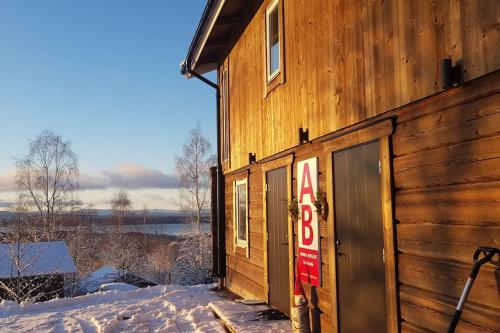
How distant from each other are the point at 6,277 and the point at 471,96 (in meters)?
25.5

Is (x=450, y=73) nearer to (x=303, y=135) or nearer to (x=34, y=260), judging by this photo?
(x=303, y=135)

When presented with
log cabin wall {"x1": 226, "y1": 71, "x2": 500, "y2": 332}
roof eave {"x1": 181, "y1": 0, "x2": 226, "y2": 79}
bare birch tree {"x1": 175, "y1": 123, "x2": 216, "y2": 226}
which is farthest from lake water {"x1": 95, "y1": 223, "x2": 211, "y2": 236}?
log cabin wall {"x1": 226, "y1": 71, "x2": 500, "y2": 332}

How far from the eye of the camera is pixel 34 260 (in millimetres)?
23891

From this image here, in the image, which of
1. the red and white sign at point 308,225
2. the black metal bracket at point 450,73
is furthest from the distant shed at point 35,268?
the black metal bracket at point 450,73

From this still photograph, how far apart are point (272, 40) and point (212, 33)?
288 centimetres

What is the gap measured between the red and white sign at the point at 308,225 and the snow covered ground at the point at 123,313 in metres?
1.64

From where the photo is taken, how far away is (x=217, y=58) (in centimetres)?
1166

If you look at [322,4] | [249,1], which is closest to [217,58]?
[249,1]

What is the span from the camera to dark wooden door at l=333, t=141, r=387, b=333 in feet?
14.1

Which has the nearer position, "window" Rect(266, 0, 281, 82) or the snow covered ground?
the snow covered ground

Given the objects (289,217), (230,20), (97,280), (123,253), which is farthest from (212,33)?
(123,253)

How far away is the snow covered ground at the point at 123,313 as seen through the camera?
A: 23.3ft

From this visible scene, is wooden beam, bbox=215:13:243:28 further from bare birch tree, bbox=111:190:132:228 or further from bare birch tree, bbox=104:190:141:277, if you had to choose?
bare birch tree, bbox=111:190:132:228

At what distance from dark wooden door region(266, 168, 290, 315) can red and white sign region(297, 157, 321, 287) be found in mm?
635
